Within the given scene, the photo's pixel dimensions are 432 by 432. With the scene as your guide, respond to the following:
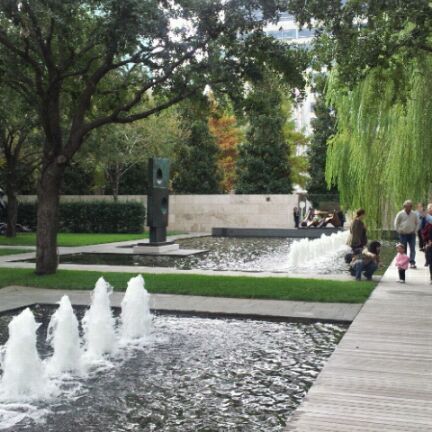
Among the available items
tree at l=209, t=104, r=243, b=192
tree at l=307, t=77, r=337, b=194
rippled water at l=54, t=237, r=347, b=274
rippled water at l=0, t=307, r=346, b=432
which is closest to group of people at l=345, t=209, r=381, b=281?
rippled water at l=54, t=237, r=347, b=274

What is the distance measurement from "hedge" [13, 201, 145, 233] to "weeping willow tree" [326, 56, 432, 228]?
13498 millimetres

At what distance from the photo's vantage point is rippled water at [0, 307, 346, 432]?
4.91 m

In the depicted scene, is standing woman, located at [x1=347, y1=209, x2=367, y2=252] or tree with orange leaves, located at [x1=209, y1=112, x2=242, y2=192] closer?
standing woman, located at [x1=347, y1=209, x2=367, y2=252]

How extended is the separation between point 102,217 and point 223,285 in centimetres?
2294

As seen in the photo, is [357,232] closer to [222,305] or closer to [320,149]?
[222,305]

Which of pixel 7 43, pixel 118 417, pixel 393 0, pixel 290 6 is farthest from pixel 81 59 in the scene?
pixel 118 417

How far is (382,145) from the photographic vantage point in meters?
19.9

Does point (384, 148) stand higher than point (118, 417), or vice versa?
point (384, 148)

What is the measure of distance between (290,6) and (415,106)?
6.88 m

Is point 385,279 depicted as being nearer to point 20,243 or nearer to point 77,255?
point 77,255

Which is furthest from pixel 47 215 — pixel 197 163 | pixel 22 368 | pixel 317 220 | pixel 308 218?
pixel 197 163

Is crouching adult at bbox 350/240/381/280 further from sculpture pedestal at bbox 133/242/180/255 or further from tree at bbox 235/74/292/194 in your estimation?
tree at bbox 235/74/292/194

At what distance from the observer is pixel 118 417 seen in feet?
16.5

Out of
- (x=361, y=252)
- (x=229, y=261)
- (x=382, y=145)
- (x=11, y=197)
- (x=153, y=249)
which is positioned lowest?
(x=229, y=261)
